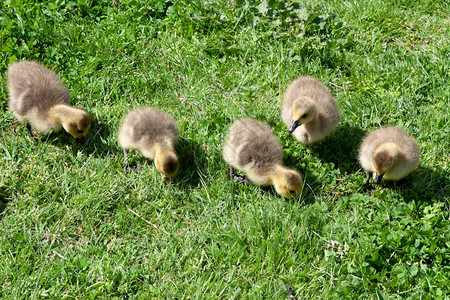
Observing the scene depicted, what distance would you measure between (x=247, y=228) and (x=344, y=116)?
73.0 inches

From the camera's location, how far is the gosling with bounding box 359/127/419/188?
183 inches

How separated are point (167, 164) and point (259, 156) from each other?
832 mm

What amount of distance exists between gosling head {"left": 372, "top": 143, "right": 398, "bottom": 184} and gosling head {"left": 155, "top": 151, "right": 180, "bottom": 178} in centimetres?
174

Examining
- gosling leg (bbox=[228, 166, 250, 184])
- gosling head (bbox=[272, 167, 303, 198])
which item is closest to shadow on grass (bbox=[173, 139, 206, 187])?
gosling leg (bbox=[228, 166, 250, 184])

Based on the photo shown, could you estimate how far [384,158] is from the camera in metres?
4.61

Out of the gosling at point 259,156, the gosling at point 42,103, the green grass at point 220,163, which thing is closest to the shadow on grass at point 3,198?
the green grass at point 220,163

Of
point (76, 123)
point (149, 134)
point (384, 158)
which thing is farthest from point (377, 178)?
point (76, 123)

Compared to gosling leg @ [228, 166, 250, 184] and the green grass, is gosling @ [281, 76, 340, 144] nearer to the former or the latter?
the green grass

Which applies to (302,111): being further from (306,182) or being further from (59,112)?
(59,112)

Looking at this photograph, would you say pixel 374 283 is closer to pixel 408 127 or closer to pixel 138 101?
pixel 408 127

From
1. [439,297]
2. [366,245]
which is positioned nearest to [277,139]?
[366,245]

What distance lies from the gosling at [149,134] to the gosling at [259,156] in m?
0.57

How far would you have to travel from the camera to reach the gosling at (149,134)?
5.11m

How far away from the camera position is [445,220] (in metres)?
4.71
